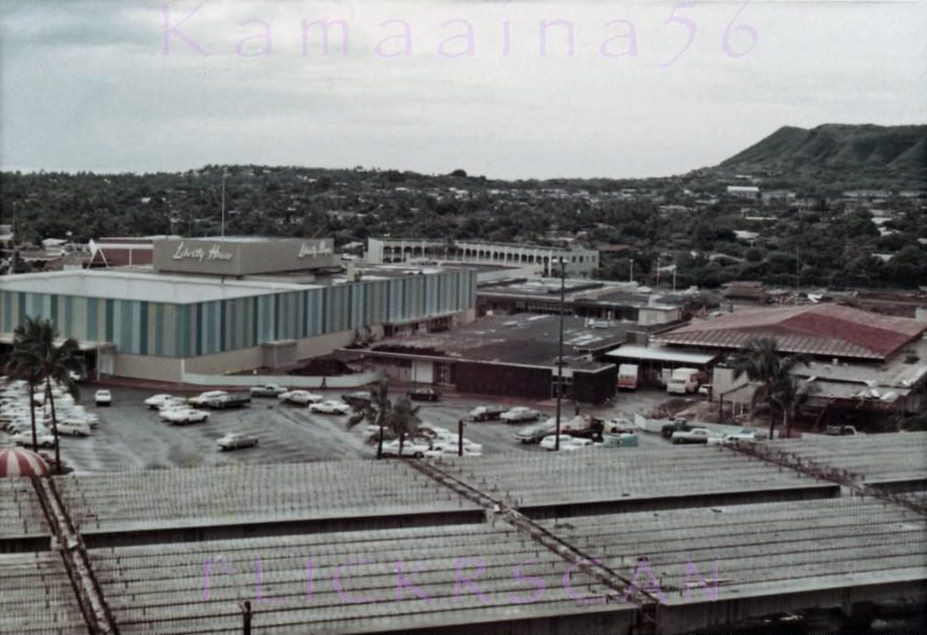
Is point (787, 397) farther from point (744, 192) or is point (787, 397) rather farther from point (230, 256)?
point (744, 192)

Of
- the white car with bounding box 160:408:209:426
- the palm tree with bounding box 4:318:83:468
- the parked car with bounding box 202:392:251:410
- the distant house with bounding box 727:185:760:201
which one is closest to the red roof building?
the parked car with bounding box 202:392:251:410

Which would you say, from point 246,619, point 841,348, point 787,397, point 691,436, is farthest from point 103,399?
point 246,619

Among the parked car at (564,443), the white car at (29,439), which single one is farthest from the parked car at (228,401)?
the parked car at (564,443)

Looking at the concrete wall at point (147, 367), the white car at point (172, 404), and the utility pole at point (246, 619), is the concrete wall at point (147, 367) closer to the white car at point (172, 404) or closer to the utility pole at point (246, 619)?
the white car at point (172, 404)

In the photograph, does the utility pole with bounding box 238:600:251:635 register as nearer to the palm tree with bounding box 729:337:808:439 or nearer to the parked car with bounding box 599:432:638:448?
the parked car with bounding box 599:432:638:448

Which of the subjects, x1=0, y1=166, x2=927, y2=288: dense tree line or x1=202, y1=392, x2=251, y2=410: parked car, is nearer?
x1=202, y1=392, x2=251, y2=410: parked car

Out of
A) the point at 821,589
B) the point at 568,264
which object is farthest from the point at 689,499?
the point at 568,264
